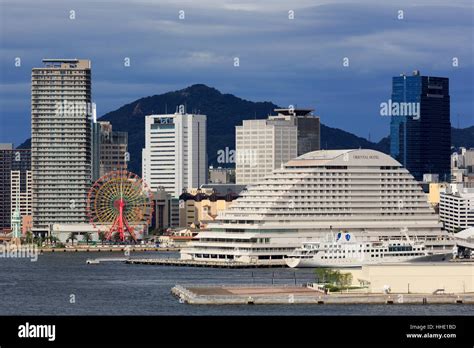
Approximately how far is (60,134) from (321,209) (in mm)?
80307

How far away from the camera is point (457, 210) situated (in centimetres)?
19175

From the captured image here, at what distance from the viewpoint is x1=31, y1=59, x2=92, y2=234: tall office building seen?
645 feet

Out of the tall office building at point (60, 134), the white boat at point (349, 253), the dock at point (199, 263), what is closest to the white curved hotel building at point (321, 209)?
the dock at point (199, 263)

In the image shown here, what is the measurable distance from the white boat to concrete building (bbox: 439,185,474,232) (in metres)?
75.5

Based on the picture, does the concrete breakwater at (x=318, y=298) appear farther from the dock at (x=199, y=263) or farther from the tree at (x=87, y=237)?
the tree at (x=87, y=237)

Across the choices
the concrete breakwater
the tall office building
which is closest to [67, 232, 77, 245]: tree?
the tall office building

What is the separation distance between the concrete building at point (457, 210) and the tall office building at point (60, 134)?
4567 centimetres

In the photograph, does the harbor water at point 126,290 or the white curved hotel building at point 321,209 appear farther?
the white curved hotel building at point 321,209

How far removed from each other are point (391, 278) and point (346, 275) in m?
4.74

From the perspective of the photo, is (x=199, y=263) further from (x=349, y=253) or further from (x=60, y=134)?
(x=60, y=134)

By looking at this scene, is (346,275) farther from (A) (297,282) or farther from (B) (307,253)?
(B) (307,253)

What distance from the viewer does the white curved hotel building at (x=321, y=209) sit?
118m

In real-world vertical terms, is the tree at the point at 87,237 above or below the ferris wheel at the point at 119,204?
below
